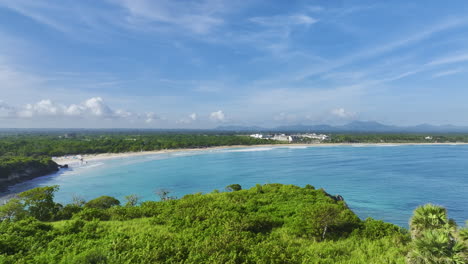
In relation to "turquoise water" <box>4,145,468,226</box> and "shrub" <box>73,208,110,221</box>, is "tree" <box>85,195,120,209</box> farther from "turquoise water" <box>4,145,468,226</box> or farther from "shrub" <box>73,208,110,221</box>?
"shrub" <box>73,208,110,221</box>

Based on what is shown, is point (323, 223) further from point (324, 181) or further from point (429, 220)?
point (324, 181)

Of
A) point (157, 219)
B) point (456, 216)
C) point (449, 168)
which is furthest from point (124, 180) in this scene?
point (449, 168)

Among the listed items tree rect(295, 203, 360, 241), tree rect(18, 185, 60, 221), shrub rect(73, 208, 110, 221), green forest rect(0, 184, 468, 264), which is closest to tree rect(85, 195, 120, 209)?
tree rect(18, 185, 60, 221)

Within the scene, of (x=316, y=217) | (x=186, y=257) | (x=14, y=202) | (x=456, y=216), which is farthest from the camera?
(x=456, y=216)

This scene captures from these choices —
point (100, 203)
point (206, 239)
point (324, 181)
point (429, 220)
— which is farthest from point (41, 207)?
point (324, 181)

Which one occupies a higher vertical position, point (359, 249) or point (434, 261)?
point (434, 261)

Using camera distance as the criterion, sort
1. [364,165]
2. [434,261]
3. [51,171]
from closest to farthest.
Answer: [434,261], [51,171], [364,165]

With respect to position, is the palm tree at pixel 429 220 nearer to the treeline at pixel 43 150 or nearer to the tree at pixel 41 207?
the tree at pixel 41 207

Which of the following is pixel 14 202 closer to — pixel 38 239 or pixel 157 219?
pixel 38 239
